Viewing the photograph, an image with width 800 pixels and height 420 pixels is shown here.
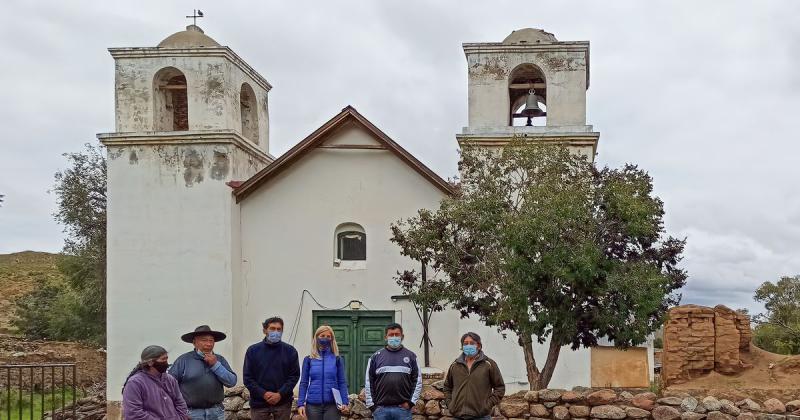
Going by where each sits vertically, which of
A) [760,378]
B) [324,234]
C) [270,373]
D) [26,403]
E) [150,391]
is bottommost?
[26,403]

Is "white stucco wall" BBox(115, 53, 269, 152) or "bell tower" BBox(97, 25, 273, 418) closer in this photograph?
"bell tower" BBox(97, 25, 273, 418)

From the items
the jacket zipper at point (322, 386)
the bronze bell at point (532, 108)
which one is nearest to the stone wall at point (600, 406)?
the jacket zipper at point (322, 386)

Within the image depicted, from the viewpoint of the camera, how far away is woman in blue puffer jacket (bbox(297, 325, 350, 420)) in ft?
28.6

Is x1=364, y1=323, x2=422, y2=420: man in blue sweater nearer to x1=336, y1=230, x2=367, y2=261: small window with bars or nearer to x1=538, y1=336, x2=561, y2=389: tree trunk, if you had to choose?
x1=538, y1=336, x2=561, y2=389: tree trunk

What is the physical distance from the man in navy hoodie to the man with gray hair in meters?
1.68

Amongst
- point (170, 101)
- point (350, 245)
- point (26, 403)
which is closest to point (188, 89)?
point (170, 101)

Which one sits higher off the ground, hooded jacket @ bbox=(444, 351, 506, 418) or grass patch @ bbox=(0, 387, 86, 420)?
hooded jacket @ bbox=(444, 351, 506, 418)

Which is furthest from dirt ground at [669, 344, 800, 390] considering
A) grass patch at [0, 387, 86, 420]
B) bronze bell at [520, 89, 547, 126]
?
grass patch at [0, 387, 86, 420]

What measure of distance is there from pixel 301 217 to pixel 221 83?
10.6 feet

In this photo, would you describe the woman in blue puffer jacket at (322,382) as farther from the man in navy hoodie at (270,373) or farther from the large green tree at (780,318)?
the large green tree at (780,318)

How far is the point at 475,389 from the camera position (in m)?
8.41

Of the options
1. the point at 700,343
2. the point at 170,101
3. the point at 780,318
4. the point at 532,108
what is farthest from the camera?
the point at 780,318

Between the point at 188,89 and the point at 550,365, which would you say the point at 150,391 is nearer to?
the point at 550,365

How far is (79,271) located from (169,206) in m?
15.7
